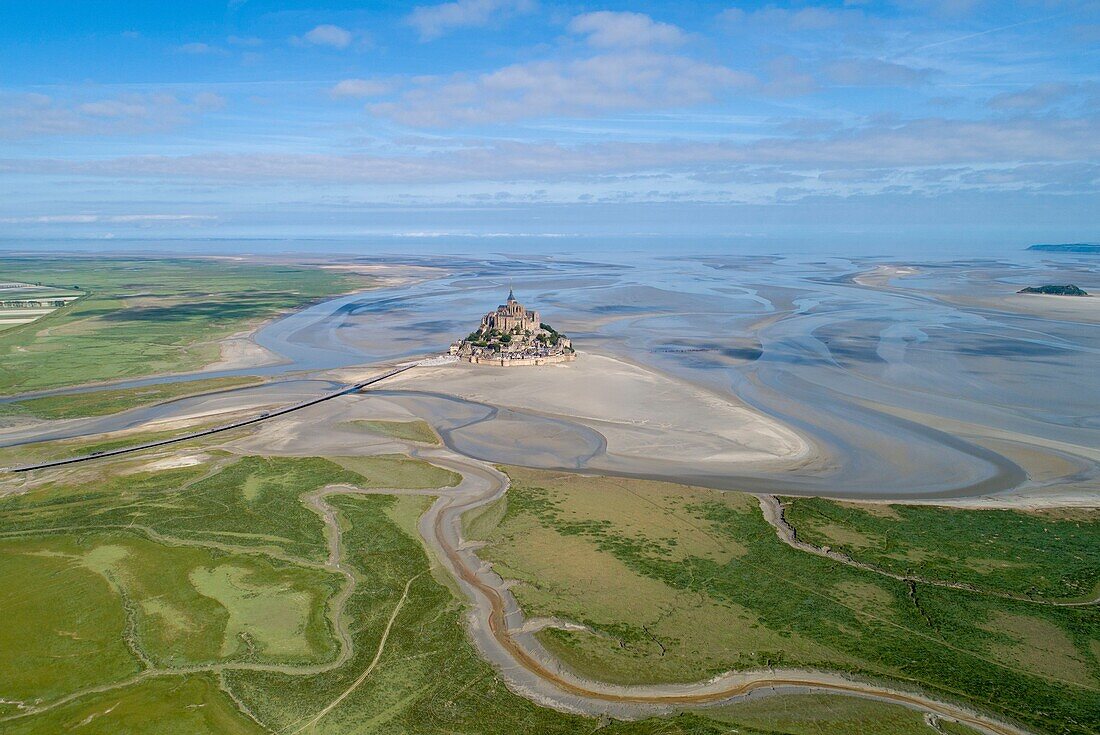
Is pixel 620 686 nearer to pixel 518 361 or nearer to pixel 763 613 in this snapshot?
pixel 763 613

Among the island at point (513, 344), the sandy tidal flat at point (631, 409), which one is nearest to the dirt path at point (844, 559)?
the sandy tidal flat at point (631, 409)

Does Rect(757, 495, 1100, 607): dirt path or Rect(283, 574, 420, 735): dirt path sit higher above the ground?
Rect(757, 495, 1100, 607): dirt path

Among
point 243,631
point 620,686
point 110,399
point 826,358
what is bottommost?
point 620,686

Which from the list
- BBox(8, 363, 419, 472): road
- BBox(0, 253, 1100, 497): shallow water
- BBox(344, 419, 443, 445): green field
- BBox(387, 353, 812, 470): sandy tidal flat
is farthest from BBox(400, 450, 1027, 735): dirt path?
BBox(8, 363, 419, 472): road

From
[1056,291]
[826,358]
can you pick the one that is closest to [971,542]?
[826,358]

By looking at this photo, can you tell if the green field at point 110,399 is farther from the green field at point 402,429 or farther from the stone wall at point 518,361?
the stone wall at point 518,361

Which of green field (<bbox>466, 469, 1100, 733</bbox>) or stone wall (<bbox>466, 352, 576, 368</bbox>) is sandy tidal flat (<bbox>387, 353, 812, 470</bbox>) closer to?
stone wall (<bbox>466, 352, 576, 368</bbox>)

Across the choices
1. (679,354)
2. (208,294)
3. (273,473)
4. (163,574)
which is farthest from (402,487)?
(208,294)
